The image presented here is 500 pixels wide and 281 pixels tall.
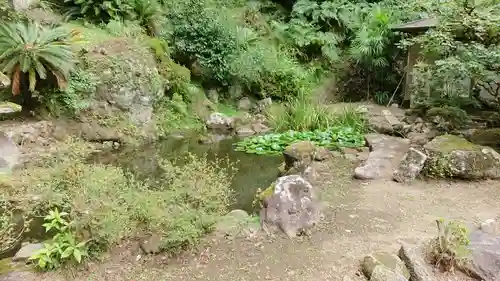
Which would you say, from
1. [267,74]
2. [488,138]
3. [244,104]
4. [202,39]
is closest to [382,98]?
[267,74]

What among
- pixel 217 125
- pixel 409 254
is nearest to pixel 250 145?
pixel 217 125

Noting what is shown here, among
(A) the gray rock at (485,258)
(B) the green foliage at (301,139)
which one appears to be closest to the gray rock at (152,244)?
(A) the gray rock at (485,258)

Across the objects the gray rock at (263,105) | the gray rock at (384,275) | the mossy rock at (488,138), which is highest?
the gray rock at (384,275)

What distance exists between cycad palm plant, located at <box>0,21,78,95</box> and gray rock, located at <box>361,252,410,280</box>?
633cm

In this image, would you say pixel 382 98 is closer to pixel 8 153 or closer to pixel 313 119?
pixel 313 119

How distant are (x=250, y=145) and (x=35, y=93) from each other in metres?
4.13

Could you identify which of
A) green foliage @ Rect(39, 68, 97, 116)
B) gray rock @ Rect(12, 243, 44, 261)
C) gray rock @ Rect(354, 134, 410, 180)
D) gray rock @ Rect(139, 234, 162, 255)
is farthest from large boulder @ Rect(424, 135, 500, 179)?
green foliage @ Rect(39, 68, 97, 116)

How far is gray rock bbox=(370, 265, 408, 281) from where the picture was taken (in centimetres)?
336

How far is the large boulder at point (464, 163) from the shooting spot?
230 inches

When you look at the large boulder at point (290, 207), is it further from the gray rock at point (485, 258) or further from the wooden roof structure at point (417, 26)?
the wooden roof structure at point (417, 26)

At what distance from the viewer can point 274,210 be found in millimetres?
4352

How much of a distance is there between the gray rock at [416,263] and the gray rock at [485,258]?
39cm

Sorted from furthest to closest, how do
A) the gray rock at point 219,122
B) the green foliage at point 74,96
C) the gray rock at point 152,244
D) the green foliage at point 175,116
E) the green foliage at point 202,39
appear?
the green foliage at point 202,39 < the gray rock at point 219,122 < the green foliage at point 175,116 < the green foliage at point 74,96 < the gray rock at point 152,244

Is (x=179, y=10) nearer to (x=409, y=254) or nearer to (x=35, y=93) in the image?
(x=35, y=93)
